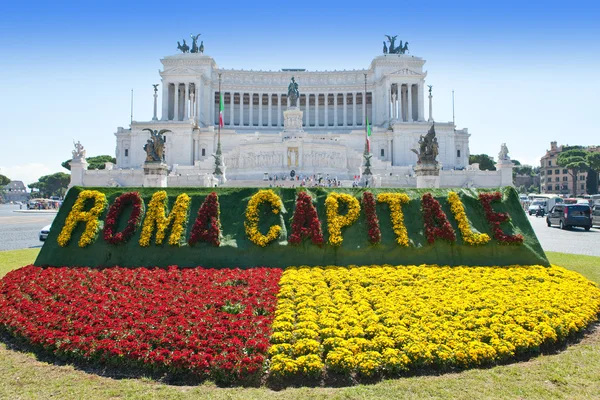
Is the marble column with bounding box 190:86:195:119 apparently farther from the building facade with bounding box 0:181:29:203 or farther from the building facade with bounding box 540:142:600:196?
the building facade with bounding box 0:181:29:203

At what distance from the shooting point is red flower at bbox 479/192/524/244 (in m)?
14.5

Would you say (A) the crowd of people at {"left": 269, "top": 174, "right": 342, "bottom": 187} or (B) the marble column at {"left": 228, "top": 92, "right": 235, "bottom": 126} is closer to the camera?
(A) the crowd of people at {"left": 269, "top": 174, "right": 342, "bottom": 187}

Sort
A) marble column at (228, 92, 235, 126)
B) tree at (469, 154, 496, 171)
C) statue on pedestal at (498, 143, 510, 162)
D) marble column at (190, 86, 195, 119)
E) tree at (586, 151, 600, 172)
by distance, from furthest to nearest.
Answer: tree at (469, 154, 496, 171), tree at (586, 151, 600, 172), marble column at (228, 92, 235, 126), marble column at (190, 86, 195, 119), statue on pedestal at (498, 143, 510, 162)

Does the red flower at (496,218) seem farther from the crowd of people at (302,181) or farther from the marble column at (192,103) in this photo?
the marble column at (192,103)

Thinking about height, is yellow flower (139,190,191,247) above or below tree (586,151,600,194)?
below

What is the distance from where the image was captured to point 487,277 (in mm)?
12406

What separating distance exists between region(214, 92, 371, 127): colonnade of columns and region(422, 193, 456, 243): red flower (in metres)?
74.7

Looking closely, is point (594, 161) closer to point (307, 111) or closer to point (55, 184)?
point (307, 111)

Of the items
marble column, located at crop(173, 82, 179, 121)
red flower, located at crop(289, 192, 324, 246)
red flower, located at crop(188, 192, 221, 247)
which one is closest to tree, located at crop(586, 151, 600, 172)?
marble column, located at crop(173, 82, 179, 121)

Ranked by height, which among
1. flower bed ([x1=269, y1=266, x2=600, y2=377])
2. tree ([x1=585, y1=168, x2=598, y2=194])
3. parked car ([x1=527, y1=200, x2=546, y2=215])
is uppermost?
tree ([x1=585, y1=168, x2=598, y2=194])

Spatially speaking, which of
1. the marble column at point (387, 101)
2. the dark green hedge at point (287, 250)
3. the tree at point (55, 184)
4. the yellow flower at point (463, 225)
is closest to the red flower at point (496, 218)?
the dark green hedge at point (287, 250)

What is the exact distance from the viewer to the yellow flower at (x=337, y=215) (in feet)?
46.4

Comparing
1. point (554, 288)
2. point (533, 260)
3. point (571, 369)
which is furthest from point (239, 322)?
point (533, 260)

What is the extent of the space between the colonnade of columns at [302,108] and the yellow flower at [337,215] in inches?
2941
